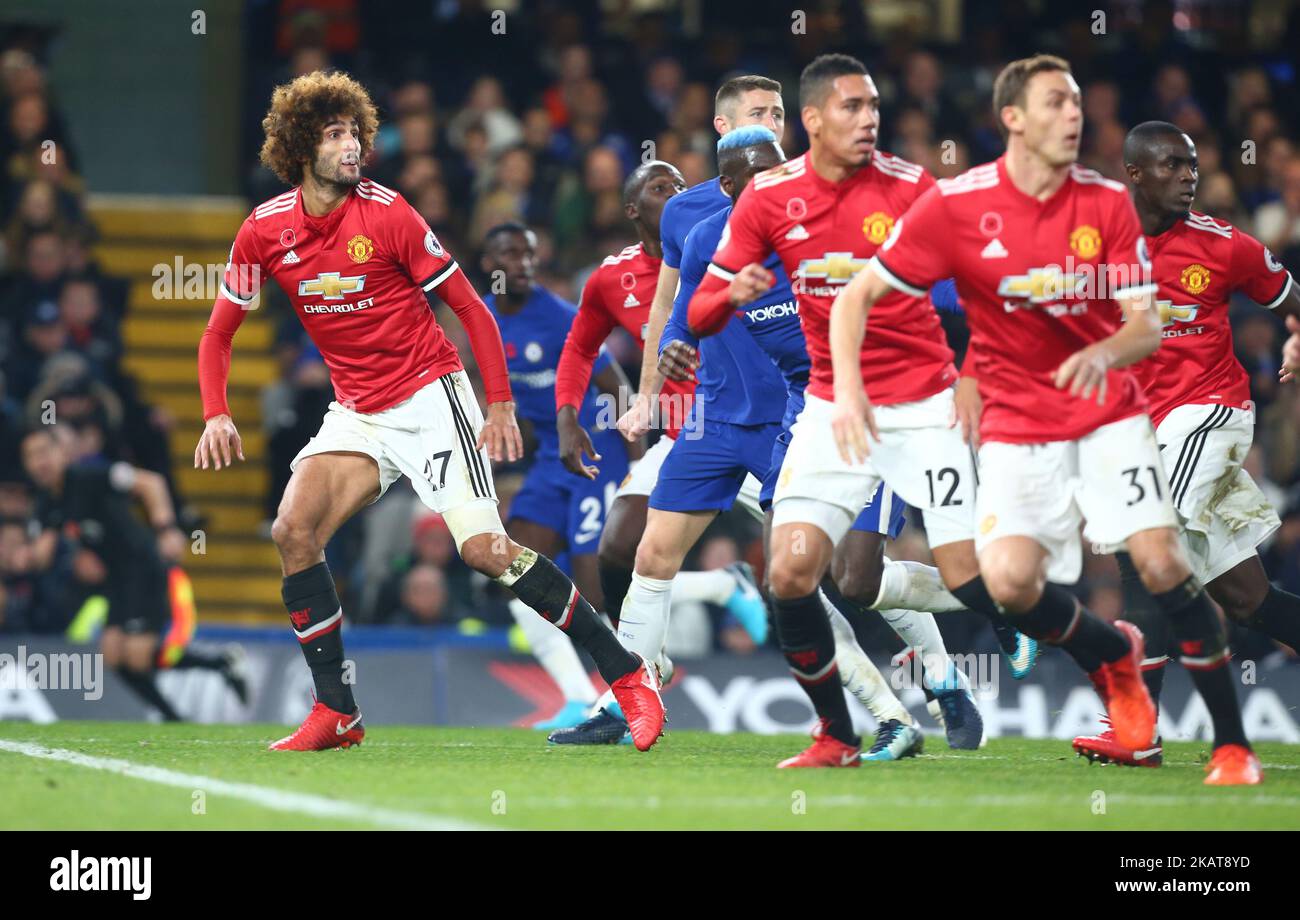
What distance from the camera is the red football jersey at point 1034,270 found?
6.02 metres

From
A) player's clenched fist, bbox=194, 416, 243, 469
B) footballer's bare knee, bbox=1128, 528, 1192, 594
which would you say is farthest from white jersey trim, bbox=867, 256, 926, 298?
player's clenched fist, bbox=194, 416, 243, 469

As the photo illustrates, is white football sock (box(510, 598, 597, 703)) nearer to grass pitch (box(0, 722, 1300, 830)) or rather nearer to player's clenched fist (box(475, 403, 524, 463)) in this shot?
grass pitch (box(0, 722, 1300, 830))

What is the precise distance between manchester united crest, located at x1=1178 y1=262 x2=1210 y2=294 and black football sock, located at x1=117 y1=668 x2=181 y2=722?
6.54 m

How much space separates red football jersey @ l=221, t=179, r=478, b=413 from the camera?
7.38 meters

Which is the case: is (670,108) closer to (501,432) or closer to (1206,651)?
(501,432)

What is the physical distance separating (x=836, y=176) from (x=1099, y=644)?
1.77 m

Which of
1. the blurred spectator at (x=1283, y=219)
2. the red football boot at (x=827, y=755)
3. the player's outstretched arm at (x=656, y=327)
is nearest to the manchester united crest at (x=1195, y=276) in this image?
the player's outstretched arm at (x=656, y=327)

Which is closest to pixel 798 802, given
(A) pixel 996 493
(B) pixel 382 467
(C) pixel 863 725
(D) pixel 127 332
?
(A) pixel 996 493

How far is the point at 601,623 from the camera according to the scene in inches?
299

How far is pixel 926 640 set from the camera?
7.85 m

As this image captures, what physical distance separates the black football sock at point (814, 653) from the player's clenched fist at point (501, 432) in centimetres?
132

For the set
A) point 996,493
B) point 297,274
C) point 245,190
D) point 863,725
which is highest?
point 245,190

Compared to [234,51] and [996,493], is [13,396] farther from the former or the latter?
[996,493]

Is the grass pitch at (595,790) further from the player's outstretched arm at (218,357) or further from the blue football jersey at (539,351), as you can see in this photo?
the blue football jersey at (539,351)
